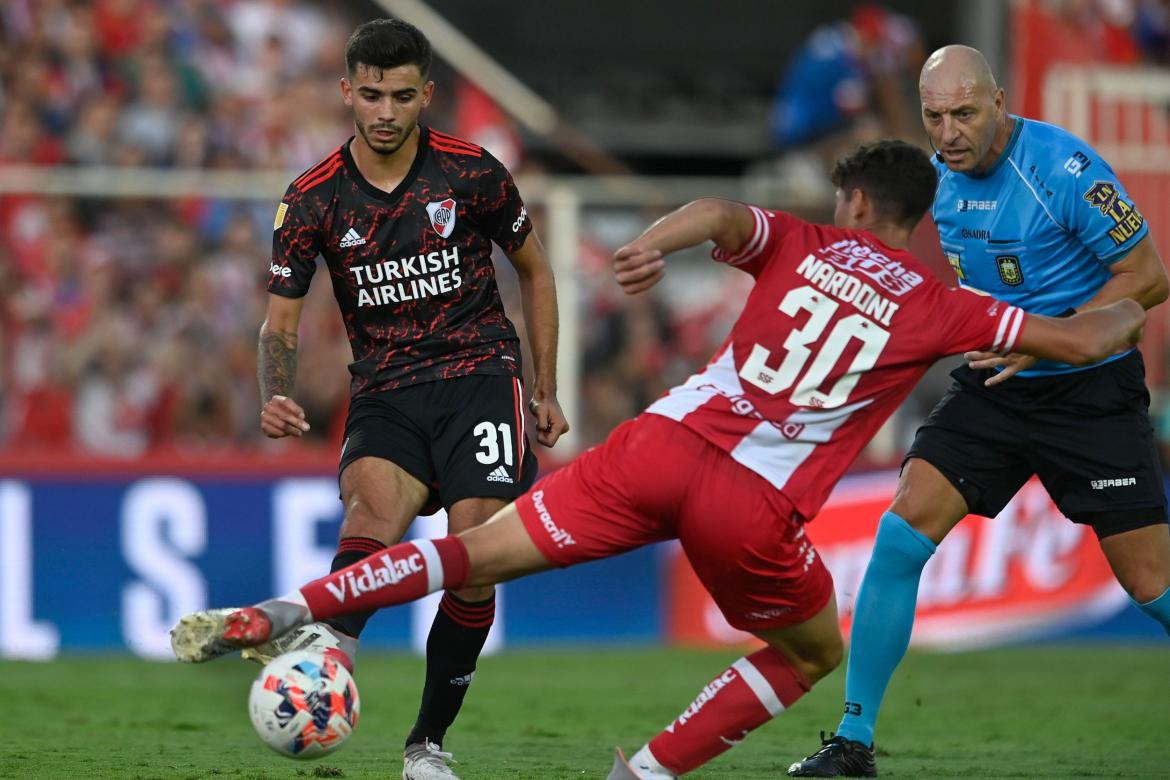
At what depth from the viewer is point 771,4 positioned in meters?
19.4

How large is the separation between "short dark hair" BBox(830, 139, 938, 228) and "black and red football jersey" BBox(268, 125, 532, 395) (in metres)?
1.41

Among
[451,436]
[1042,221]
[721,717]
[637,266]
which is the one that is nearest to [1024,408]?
[1042,221]

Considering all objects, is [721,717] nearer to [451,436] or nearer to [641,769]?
[641,769]

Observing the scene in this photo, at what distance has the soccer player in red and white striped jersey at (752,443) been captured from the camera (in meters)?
5.13

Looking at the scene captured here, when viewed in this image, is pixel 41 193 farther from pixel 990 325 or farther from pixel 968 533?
pixel 990 325

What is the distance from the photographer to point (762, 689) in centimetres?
538

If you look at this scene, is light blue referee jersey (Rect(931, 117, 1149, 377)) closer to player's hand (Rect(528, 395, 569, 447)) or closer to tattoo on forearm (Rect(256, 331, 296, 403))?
player's hand (Rect(528, 395, 569, 447))

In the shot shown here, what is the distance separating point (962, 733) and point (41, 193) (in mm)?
7581

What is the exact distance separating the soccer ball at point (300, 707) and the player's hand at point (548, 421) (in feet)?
4.77

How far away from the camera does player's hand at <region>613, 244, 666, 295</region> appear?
4.87m

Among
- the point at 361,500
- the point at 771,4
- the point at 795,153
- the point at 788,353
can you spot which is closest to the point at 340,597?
the point at 361,500

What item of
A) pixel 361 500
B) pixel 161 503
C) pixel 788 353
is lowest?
pixel 161 503

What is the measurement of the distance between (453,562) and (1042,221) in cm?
272

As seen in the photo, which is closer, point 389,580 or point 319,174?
point 389,580
